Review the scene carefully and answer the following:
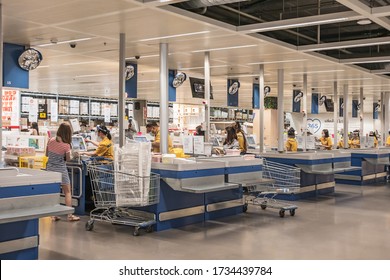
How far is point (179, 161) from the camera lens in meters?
6.54

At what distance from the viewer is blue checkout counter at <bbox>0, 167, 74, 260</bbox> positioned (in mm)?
4176

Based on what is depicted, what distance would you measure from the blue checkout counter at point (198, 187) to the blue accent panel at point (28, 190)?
201cm

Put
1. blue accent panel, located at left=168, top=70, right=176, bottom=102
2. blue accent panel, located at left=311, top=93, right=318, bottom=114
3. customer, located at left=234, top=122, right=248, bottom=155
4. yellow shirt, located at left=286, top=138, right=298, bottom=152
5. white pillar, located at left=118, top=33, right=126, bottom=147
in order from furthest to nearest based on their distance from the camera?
1. blue accent panel, located at left=311, top=93, right=318, bottom=114
2. blue accent panel, located at left=168, top=70, right=176, bottom=102
3. yellow shirt, located at left=286, top=138, right=298, bottom=152
4. customer, located at left=234, top=122, right=248, bottom=155
5. white pillar, located at left=118, top=33, right=126, bottom=147

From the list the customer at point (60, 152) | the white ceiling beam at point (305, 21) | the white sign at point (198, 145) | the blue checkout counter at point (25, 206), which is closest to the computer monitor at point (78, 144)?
the customer at point (60, 152)

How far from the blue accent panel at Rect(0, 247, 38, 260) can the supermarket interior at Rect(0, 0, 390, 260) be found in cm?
1

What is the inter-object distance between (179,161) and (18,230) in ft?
8.62

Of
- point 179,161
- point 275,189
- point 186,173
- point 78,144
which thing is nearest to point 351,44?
point 275,189

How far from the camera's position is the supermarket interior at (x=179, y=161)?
17.5 feet

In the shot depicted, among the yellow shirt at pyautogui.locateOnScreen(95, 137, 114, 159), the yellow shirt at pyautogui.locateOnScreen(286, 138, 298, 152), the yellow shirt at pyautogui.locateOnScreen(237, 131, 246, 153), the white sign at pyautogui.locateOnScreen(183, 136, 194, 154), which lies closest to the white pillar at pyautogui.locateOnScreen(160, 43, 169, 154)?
the white sign at pyautogui.locateOnScreen(183, 136, 194, 154)

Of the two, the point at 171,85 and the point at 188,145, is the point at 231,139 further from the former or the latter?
the point at 171,85

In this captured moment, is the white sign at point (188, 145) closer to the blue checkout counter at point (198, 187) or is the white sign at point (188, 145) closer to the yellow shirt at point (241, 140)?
the blue checkout counter at point (198, 187)

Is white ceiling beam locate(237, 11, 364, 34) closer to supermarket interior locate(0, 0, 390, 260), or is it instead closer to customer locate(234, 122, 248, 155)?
supermarket interior locate(0, 0, 390, 260)

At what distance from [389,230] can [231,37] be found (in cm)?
380
